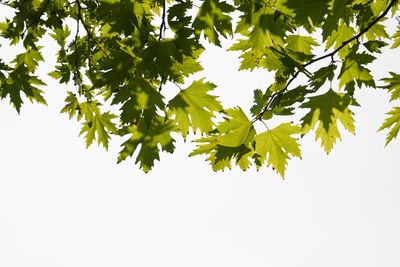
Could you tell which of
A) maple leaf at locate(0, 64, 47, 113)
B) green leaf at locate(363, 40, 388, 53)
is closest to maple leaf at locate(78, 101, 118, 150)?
maple leaf at locate(0, 64, 47, 113)

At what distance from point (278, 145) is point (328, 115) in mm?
421

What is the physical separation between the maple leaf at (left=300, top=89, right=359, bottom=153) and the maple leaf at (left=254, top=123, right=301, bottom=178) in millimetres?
198

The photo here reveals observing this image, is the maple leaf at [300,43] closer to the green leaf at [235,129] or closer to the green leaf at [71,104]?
the green leaf at [235,129]

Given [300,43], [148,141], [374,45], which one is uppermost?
[300,43]

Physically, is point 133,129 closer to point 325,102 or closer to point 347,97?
point 325,102

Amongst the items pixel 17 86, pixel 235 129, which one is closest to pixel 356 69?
pixel 235 129

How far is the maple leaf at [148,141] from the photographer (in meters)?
1.98

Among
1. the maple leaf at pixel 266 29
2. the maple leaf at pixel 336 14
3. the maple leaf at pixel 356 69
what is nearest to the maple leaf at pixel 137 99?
the maple leaf at pixel 266 29

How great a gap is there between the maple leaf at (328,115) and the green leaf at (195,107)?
1.99 ft

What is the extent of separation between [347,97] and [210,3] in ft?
3.48

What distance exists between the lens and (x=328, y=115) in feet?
6.83

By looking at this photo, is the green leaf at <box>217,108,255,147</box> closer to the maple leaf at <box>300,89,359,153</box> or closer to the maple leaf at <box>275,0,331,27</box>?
the maple leaf at <box>300,89,359,153</box>

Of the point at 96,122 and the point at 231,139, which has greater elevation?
the point at 96,122

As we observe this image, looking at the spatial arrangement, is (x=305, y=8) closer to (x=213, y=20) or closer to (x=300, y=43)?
(x=213, y=20)
